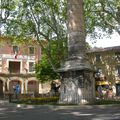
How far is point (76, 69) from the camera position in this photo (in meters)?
21.7

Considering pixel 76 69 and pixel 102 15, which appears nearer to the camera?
pixel 76 69

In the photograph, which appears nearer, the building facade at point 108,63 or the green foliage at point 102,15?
the green foliage at point 102,15

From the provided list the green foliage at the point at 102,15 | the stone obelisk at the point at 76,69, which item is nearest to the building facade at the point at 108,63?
the green foliage at the point at 102,15

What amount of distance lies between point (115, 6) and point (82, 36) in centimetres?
1135

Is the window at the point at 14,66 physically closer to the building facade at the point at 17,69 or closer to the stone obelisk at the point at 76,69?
the building facade at the point at 17,69

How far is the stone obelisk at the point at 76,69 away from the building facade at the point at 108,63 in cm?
3320

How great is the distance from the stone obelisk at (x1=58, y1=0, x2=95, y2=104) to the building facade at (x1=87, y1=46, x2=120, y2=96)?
109ft

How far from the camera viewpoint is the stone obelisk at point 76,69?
71.3 feet

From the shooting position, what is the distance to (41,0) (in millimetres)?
32438

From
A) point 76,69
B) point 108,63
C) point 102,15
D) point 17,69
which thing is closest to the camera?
point 76,69

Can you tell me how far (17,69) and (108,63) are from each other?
1476 cm

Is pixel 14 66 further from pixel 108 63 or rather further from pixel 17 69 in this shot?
pixel 108 63

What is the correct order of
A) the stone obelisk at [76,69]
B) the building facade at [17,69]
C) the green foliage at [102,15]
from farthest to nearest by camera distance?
the building facade at [17,69], the green foliage at [102,15], the stone obelisk at [76,69]

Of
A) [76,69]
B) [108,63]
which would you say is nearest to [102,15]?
[76,69]
